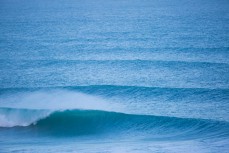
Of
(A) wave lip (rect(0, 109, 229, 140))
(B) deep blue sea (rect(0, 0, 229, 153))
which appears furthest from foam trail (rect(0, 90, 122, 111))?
(A) wave lip (rect(0, 109, 229, 140))

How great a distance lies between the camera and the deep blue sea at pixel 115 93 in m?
13.2

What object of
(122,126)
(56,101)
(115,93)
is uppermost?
(115,93)

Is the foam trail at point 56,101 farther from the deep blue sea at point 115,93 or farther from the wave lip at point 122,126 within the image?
the wave lip at point 122,126

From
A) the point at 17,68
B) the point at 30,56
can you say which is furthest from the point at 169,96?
the point at 30,56

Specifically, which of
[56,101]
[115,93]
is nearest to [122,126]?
[115,93]

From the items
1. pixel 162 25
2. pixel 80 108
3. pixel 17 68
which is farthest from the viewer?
pixel 162 25

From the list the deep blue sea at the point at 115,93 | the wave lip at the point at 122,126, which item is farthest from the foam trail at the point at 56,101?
the wave lip at the point at 122,126

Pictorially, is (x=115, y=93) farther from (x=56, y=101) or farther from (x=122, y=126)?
(x=122, y=126)

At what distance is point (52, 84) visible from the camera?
2017 cm

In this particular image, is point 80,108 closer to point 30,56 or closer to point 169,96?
point 169,96

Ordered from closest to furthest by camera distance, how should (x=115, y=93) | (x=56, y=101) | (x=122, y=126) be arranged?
(x=122, y=126) → (x=56, y=101) → (x=115, y=93)

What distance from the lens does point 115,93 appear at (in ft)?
62.2

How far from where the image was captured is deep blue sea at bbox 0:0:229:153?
1321cm

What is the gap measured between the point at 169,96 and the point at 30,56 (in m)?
13.7
